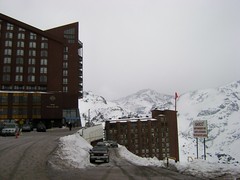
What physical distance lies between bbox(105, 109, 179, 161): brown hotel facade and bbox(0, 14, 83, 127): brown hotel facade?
28.9m

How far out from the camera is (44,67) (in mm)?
98625

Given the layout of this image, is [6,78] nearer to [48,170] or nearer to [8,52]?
[8,52]

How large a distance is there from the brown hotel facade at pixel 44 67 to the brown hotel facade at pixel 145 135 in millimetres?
28938

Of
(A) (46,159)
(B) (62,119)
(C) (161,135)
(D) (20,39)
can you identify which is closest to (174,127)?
(C) (161,135)

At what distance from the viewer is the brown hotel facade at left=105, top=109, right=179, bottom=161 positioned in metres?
124

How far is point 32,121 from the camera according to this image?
87.9 m

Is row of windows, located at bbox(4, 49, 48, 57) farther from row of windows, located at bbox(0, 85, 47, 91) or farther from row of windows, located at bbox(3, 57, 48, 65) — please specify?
row of windows, located at bbox(0, 85, 47, 91)

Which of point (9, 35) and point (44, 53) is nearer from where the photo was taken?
point (9, 35)

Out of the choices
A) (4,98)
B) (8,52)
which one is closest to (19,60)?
(8,52)

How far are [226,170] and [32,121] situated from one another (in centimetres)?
7794

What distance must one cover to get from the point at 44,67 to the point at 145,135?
53117mm

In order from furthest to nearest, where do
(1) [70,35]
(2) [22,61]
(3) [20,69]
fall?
(1) [70,35], (2) [22,61], (3) [20,69]

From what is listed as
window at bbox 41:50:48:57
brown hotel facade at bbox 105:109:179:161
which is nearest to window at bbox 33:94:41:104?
window at bbox 41:50:48:57

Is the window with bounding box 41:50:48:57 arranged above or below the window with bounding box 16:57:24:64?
above
